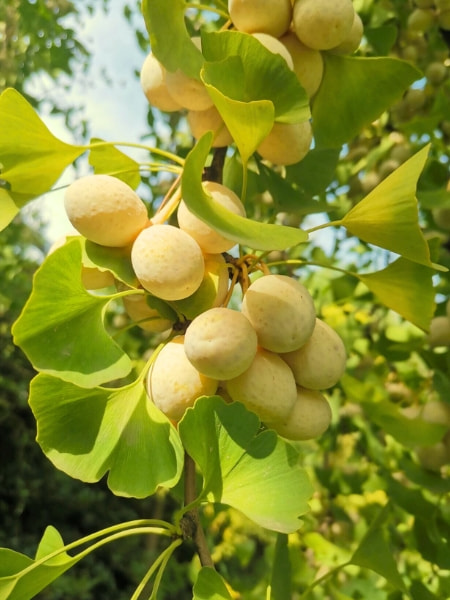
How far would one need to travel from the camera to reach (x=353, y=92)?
23.2 inches

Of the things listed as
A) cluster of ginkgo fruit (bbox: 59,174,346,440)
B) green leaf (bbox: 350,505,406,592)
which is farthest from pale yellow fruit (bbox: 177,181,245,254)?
green leaf (bbox: 350,505,406,592)

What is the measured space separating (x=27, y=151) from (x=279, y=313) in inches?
9.9

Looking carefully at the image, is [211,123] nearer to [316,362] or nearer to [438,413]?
[316,362]

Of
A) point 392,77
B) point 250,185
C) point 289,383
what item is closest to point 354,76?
point 392,77

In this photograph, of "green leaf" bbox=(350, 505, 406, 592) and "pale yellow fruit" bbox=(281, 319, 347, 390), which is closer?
"pale yellow fruit" bbox=(281, 319, 347, 390)

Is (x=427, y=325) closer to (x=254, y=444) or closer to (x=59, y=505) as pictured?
(x=254, y=444)

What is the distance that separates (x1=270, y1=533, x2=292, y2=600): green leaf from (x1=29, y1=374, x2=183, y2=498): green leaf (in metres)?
0.24

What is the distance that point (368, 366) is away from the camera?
1396 mm

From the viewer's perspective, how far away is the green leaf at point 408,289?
0.54m

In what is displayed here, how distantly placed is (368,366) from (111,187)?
1051 mm

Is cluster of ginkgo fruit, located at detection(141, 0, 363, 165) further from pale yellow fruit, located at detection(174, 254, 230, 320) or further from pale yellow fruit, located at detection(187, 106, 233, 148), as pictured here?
pale yellow fruit, located at detection(174, 254, 230, 320)

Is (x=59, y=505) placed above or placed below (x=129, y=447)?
below

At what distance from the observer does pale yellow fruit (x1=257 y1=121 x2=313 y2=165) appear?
1.71 ft

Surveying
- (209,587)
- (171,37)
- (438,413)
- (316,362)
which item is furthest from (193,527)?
(438,413)
